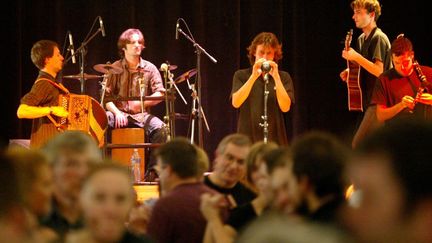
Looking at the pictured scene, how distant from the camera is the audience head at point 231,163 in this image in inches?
167

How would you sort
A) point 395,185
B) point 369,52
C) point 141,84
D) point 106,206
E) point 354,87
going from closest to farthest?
point 395,185 < point 106,206 < point 369,52 < point 354,87 < point 141,84

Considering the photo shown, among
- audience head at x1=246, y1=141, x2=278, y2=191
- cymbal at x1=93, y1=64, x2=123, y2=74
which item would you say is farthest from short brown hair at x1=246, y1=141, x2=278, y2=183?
cymbal at x1=93, y1=64, x2=123, y2=74

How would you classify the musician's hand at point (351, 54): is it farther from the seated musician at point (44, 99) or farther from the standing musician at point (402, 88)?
the seated musician at point (44, 99)

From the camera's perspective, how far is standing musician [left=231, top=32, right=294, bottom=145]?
7.83 metres

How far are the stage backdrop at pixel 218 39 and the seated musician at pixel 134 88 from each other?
2.87ft

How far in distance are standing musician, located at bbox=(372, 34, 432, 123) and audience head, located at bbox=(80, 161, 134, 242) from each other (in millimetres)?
5417

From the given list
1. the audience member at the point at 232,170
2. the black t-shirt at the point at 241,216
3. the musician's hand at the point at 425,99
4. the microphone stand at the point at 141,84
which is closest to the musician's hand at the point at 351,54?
the musician's hand at the point at 425,99

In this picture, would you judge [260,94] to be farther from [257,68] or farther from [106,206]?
[106,206]

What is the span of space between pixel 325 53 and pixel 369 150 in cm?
944

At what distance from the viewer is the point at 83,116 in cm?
860

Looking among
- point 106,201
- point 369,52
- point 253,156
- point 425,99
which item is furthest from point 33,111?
point 106,201

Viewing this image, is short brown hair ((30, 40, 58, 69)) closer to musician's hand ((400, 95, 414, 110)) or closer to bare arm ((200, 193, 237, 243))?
musician's hand ((400, 95, 414, 110))

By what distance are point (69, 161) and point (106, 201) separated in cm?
78

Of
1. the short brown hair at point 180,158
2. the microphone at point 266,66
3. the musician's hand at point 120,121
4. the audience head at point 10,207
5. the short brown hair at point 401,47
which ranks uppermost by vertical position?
the short brown hair at point 401,47
